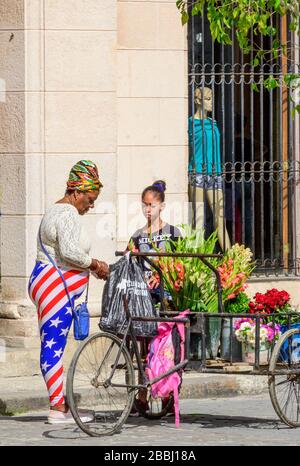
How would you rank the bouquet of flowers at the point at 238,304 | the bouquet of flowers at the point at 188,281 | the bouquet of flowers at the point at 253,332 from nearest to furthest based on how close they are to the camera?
the bouquet of flowers at the point at 253,332 < the bouquet of flowers at the point at 188,281 < the bouquet of flowers at the point at 238,304

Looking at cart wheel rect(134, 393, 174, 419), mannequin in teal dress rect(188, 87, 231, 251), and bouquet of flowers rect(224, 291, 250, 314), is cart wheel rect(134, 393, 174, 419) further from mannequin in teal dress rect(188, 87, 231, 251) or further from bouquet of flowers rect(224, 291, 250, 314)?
mannequin in teal dress rect(188, 87, 231, 251)

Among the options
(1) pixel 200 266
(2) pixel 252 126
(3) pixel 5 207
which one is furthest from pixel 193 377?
(2) pixel 252 126

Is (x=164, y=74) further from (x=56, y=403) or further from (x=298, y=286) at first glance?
(x=56, y=403)

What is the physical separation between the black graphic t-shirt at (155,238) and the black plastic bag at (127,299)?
194cm

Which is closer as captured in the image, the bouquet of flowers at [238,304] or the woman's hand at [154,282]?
the woman's hand at [154,282]

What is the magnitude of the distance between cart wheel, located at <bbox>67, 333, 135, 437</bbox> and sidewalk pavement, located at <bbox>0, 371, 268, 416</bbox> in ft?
3.84

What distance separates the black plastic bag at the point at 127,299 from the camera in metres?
9.14

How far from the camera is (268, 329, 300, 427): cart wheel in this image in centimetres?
909

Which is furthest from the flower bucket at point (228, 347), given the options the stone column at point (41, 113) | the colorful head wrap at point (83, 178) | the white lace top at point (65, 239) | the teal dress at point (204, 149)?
the teal dress at point (204, 149)

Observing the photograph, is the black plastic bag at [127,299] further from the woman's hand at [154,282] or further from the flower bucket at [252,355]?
the woman's hand at [154,282]

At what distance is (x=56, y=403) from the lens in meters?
9.50

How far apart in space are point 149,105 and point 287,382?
13.4ft

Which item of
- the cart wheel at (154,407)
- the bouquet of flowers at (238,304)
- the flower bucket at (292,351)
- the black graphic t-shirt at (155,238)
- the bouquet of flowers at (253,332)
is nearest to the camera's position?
the flower bucket at (292,351)

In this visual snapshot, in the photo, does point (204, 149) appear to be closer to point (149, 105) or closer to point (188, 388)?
point (149, 105)
